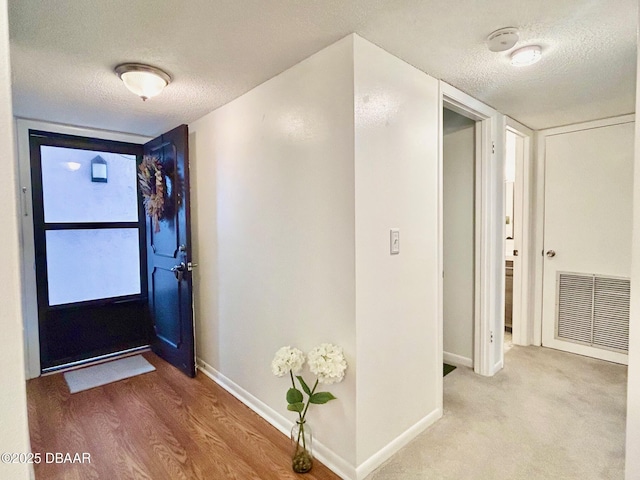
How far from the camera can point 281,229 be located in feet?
6.84

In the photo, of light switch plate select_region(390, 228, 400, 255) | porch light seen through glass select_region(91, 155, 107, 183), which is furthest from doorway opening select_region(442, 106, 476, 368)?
porch light seen through glass select_region(91, 155, 107, 183)

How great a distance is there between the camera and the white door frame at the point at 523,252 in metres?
3.43

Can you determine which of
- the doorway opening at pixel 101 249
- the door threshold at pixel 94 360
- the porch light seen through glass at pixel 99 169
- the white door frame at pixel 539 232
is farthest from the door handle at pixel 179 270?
the white door frame at pixel 539 232

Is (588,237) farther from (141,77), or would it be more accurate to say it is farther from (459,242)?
(141,77)

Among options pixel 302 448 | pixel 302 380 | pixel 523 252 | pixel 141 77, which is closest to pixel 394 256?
pixel 302 380

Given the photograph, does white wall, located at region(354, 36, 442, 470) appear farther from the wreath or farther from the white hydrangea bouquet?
the wreath

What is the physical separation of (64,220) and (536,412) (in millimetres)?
4112

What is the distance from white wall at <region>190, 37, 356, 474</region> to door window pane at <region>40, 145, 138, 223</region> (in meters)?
1.01

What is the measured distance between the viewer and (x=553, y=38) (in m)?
1.66

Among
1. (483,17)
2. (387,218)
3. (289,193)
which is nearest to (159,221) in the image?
(289,193)

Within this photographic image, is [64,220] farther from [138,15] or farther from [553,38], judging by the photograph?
[553,38]

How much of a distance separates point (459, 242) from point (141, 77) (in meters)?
2.66

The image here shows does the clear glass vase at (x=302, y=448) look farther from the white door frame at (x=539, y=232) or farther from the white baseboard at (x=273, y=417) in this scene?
the white door frame at (x=539, y=232)

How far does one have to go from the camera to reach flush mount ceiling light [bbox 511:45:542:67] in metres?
1.75
